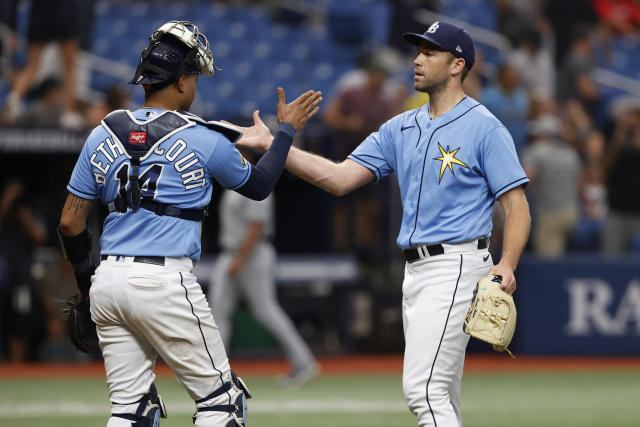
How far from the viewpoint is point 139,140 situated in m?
4.70

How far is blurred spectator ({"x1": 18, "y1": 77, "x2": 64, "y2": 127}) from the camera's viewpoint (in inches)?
471

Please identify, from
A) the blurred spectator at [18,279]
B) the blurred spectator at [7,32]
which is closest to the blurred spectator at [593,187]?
the blurred spectator at [18,279]

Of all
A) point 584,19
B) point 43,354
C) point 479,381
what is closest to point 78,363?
point 43,354

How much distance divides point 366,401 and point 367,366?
2.87m

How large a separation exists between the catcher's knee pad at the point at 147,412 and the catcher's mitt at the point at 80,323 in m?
0.52

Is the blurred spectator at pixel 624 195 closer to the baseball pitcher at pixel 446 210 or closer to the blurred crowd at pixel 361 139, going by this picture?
the blurred crowd at pixel 361 139

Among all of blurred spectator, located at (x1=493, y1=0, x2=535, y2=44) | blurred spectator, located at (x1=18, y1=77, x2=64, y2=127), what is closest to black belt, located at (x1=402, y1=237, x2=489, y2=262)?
blurred spectator, located at (x1=18, y1=77, x2=64, y2=127)

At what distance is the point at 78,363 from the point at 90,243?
24.8 ft

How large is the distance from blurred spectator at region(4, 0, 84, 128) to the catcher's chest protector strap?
27.1 feet

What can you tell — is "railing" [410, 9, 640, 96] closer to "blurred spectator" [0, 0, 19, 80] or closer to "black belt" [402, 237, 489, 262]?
"blurred spectator" [0, 0, 19, 80]

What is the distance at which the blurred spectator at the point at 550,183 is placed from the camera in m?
13.2

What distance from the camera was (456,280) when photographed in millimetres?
5152

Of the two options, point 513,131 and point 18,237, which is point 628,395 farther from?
point 18,237

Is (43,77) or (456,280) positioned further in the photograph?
(43,77)
